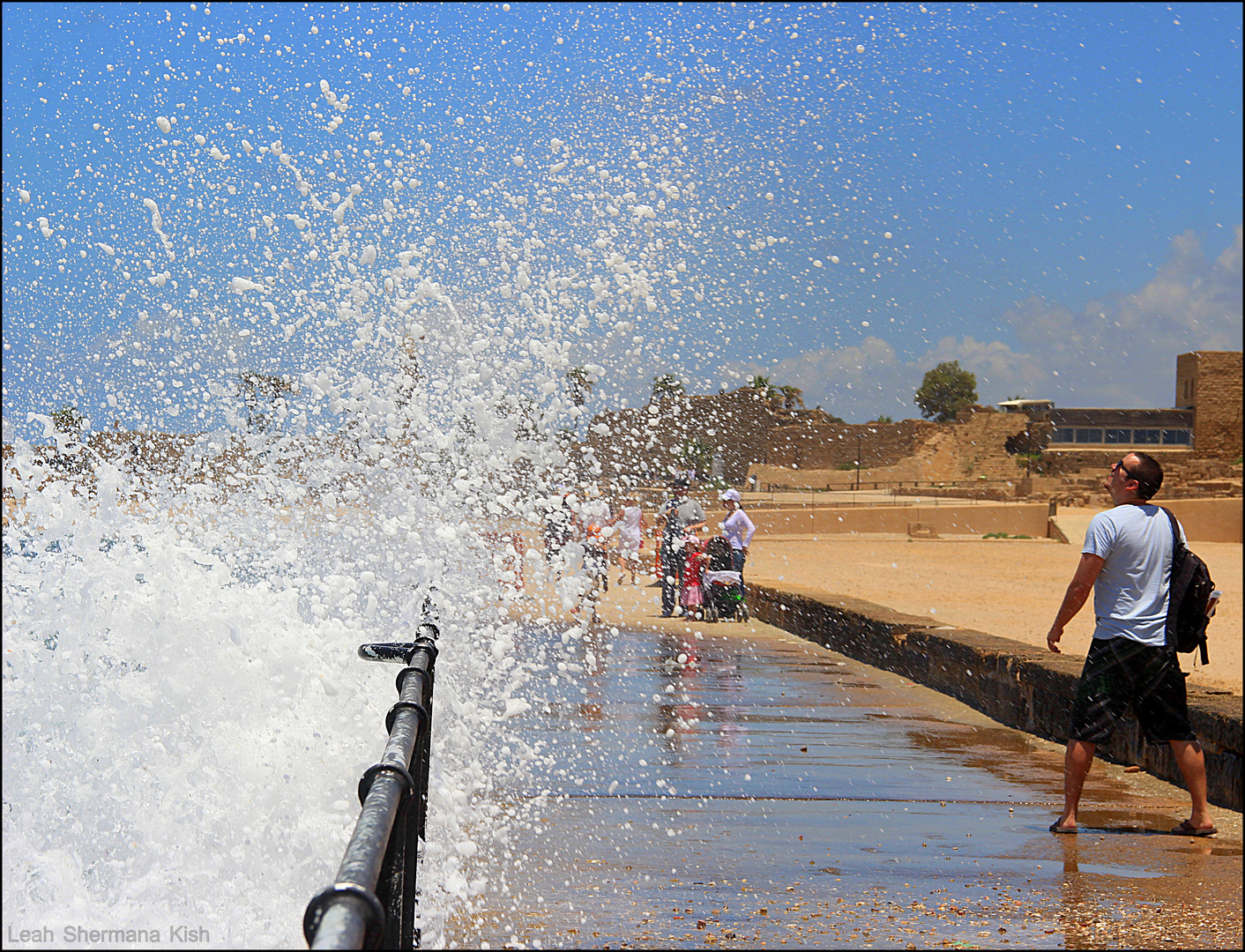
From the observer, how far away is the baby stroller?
36.2ft

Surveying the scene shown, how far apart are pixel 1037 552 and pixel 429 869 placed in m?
23.4

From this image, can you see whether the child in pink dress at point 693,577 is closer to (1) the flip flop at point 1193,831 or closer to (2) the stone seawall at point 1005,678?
(2) the stone seawall at point 1005,678

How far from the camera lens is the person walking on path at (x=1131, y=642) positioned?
13.2 feet

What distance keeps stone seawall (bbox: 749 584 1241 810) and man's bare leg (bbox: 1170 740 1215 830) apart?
1.30 ft

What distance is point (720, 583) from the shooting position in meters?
11.2

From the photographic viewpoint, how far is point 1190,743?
4.02 m

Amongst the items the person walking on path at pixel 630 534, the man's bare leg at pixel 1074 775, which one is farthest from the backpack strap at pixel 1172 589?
the person walking on path at pixel 630 534

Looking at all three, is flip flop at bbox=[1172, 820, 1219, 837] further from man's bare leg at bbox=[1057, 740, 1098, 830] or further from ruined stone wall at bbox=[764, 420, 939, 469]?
ruined stone wall at bbox=[764, 420, 939, 469]

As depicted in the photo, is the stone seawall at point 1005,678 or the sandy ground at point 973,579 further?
the sandy ground at point 973,579

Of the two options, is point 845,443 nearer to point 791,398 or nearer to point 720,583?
point 791,398

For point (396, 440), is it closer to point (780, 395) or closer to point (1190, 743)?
point (1190, 743)

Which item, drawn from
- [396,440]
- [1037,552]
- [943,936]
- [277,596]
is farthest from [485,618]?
[1037,552]

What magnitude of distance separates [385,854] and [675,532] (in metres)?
9.67

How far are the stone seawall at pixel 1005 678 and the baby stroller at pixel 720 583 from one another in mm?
1150
